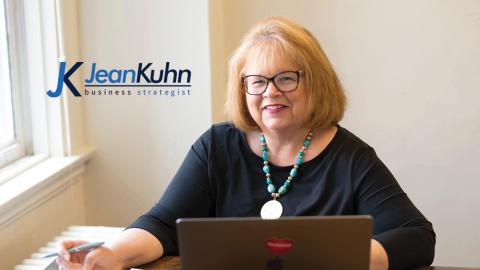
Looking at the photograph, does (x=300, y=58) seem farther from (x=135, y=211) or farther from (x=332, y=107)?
(x=135, y=211)

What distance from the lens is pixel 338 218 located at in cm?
106

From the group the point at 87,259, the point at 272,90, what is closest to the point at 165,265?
the point at 87,259

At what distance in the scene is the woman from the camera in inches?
59.0

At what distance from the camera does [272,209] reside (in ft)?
5.15

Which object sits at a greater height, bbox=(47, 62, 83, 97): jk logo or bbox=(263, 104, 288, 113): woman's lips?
bbox=(47, 62, 83, 97): jk logo

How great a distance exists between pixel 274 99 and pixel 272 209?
29cm

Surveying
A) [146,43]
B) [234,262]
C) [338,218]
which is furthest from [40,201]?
[338,218]

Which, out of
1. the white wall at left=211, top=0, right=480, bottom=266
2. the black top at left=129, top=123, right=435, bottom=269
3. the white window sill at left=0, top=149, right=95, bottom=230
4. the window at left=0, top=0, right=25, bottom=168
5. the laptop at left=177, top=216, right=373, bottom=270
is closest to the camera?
the laptop at left=177, top=216, right=373, bottom=270

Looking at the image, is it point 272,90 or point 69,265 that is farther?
point 272,90

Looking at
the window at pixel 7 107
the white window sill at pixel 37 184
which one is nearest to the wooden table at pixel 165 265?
the white window sill at pixel 37 184

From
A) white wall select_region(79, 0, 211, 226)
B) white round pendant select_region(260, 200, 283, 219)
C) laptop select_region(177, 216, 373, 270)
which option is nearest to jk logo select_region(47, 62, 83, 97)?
white wall select_region(79, 0, 211, 226)

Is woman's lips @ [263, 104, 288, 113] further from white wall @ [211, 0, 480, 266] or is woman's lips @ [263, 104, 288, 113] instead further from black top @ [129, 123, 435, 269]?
white wall @ [211, 0, 480, 266]

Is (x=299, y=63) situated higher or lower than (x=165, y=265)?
higher

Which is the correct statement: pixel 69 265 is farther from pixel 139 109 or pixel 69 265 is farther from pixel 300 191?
pixel 139 109
